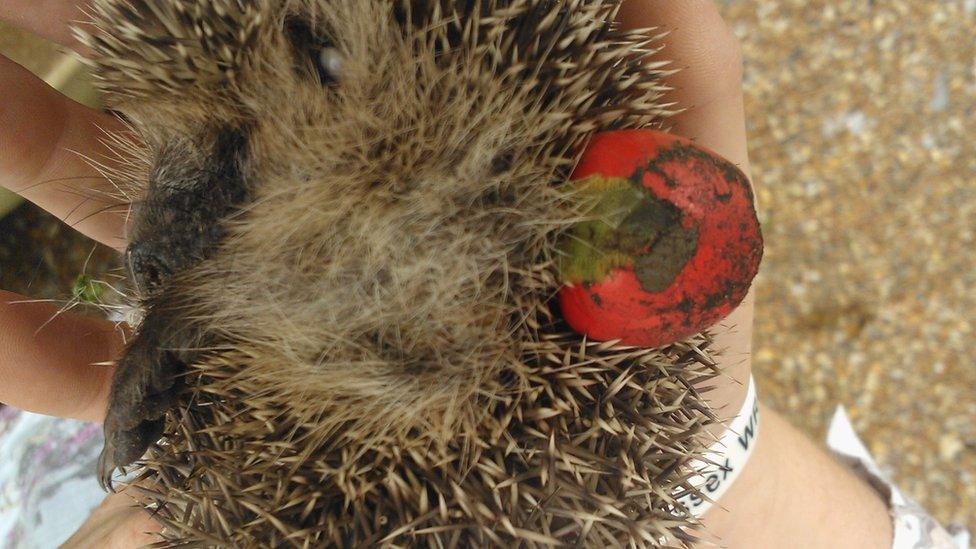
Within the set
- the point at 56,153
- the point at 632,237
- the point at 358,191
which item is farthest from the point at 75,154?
the point at 632,237

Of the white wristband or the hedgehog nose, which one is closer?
the hedgehog nose

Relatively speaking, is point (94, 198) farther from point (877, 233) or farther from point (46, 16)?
point (877, 233)

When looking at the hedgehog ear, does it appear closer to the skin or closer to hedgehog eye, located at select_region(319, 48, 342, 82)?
hedgehog eye, located at select_region(319, 48, 342, 82)

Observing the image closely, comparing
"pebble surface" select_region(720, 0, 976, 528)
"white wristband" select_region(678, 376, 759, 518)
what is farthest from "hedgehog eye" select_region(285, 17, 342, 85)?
"pebble surface" select_region(720, 0, 976, 528)

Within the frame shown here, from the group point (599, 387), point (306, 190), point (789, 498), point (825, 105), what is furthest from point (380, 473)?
point (825, 105)

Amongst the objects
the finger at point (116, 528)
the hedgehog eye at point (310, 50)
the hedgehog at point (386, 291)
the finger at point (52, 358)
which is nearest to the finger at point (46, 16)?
the hedgehog at point (386, 291)

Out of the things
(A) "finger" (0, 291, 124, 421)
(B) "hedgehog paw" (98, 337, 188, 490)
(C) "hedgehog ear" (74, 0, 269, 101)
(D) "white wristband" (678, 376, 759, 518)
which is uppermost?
(C) "hedgehog ear" (74, 0, 269, 101)

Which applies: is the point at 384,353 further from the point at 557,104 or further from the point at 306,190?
the point at 557,104
